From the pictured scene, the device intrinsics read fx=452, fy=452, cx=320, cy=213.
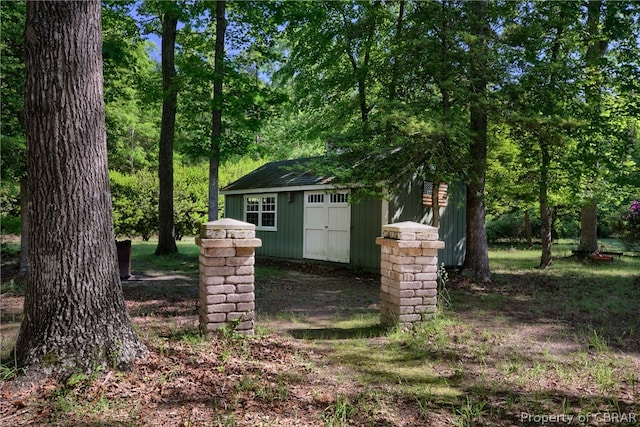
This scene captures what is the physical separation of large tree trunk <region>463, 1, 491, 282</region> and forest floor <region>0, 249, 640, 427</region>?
3.00 metres

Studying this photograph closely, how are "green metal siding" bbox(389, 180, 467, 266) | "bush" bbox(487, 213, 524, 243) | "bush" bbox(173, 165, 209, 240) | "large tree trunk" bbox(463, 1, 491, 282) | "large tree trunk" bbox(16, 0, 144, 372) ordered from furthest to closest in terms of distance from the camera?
1. "bush" bbox(487, 213, 524, 243)
2. "bush" bbox(173, 165, 209, 240)
3. "green metal siding" bbox(389, 180, 467, 266)
4. "large tree trunk" bbox(463, 1, 491, 282)
5. "large tree trunk" bbox(16, 0, 144, 372)

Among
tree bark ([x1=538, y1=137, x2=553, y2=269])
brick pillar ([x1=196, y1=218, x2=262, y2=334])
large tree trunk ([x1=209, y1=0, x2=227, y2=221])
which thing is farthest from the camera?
tree bark ([x1=538, y1=137, x2=553, y2=269])

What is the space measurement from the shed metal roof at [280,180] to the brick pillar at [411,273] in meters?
5.70

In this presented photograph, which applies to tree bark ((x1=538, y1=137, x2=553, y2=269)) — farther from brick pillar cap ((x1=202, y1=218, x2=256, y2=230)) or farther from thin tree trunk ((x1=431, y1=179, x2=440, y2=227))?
brick pillar cap ((x1=202, y1=218, x2=256, y2=230))

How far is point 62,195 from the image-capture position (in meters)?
3.38

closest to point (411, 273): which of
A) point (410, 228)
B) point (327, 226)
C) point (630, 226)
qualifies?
point (410, 228)

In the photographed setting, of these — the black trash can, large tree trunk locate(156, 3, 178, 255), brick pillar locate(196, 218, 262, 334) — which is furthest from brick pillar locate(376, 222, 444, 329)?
large tree trunk locate(156, 3, 178, 255)

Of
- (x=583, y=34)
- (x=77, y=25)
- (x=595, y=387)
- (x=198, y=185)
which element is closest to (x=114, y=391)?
(x=77, y=25)

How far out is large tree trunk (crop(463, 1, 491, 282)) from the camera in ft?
27.2

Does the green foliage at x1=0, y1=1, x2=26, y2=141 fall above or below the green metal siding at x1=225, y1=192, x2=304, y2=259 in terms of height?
above

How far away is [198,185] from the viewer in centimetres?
1803

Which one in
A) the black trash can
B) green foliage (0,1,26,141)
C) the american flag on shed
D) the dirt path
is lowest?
the dirt path

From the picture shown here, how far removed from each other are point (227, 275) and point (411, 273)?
80.2 inches

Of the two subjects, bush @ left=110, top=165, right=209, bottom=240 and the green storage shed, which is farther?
bush @ left=110, top=165, right=209, bottom=240
